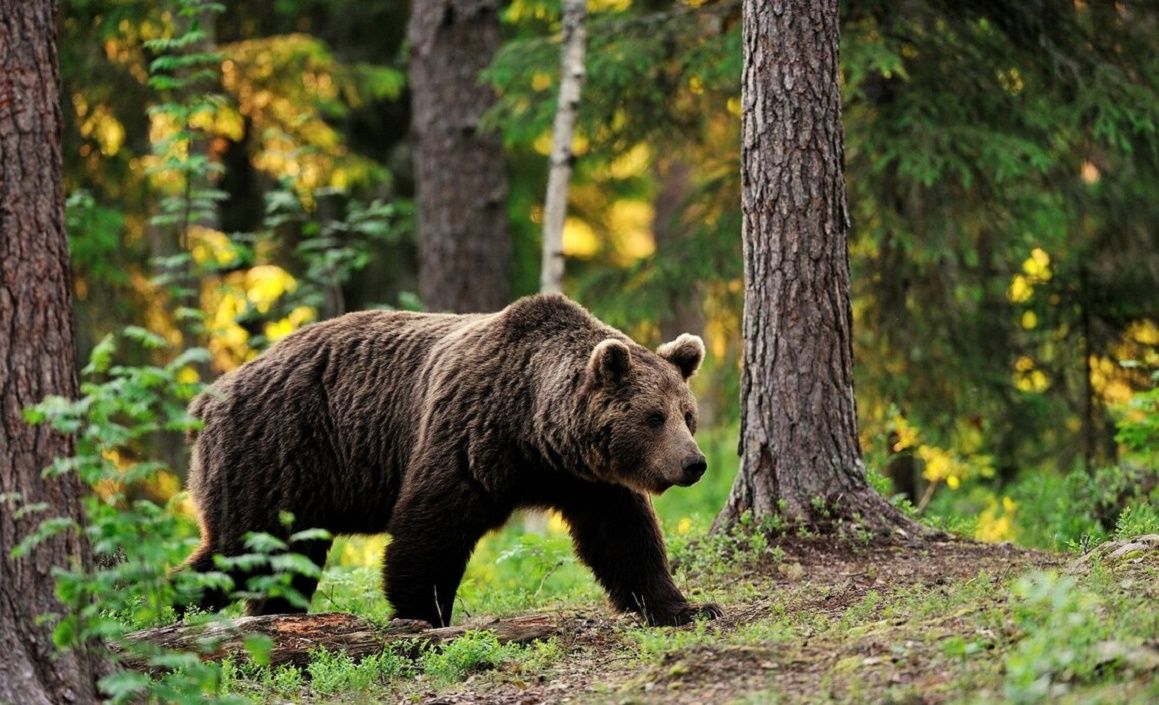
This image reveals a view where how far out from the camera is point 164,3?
1441 centimetres

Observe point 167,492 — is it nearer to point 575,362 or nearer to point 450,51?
point 450,51

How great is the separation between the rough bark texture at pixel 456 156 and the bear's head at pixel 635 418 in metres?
7.00

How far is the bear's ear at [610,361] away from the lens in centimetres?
736

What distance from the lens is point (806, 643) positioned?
600cm

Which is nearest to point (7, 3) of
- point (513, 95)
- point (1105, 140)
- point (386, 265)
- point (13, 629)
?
point (13, 629)

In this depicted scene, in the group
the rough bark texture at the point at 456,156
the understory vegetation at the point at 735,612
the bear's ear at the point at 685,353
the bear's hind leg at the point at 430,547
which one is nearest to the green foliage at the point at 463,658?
the understory vegetation at the point at 735,612

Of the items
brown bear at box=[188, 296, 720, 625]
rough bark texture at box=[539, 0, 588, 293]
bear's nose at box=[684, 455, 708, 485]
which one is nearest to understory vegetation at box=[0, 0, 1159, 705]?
rough bark texture at box=[539, 0, 588, 293]

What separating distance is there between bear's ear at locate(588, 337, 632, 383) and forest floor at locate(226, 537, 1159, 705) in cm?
134

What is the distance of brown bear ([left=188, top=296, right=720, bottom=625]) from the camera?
744cm

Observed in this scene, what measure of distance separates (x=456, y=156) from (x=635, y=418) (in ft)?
25.3

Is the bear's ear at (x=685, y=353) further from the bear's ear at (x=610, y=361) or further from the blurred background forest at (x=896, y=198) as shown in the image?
the blurred background forest at (x=896, y=198)

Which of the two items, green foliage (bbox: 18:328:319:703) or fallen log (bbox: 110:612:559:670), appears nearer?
green foliage (bbox: 18:328:319:703)

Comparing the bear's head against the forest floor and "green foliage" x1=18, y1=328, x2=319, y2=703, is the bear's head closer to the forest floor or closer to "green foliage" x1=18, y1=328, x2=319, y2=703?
the forest floor

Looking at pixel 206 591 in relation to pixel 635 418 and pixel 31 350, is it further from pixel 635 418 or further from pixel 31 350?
pixel 31 350
